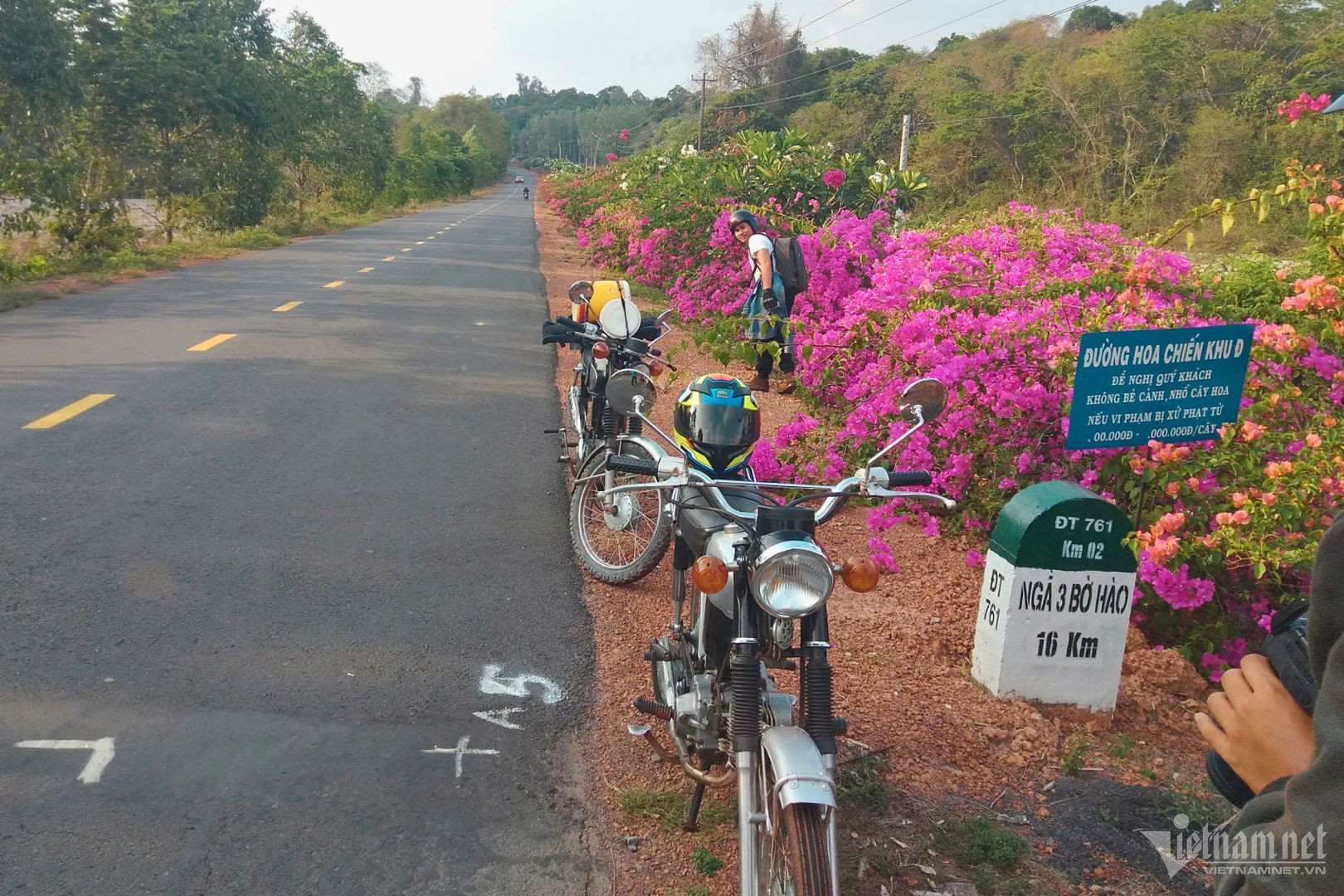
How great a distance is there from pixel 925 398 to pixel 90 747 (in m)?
2.82

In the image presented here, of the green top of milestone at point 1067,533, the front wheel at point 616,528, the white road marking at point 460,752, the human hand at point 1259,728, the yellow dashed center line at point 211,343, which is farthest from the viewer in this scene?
the yellow dashed center line at point 211,343

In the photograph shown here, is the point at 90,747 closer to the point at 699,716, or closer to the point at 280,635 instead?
the point at 280,635

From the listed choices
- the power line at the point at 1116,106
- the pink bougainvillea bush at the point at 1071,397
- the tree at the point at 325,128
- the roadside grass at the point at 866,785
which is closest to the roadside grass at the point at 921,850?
the roadside grass at the point at 866,785

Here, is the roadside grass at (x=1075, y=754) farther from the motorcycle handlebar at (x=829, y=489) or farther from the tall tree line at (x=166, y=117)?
the tall tree line at (x=166, y=117)

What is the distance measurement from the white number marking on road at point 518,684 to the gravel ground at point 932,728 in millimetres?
167

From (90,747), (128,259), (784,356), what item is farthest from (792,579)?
(128,259)

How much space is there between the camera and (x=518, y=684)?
12.9 ft

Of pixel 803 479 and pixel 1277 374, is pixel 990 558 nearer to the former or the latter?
pixel 1277 374

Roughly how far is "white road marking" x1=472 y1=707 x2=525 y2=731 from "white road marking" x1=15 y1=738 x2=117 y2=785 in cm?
116

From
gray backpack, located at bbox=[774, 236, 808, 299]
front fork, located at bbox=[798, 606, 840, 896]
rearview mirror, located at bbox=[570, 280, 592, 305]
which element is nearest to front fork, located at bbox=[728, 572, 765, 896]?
front fork, located at bbox=[798, 606, 840, 896]

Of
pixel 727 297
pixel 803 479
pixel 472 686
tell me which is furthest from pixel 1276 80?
Answer: pixel 472 686

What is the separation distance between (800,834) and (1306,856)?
1192 mm

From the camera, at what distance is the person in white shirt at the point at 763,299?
8688 millimetres

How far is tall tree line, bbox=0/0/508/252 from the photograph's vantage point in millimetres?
15617
